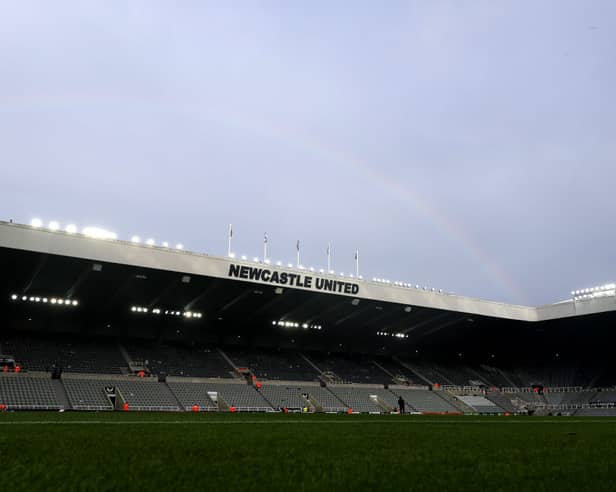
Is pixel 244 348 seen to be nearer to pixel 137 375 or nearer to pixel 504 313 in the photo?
pixel 137 375

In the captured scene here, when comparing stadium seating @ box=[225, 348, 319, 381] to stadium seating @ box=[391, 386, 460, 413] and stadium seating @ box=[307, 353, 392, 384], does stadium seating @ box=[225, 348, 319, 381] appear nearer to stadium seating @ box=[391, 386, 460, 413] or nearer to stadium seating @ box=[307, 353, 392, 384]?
stadium seating @ box=[307, 353, 392, 384]

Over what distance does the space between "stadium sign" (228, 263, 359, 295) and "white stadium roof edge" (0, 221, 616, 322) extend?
150mm

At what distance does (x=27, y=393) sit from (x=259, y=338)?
25604 mm

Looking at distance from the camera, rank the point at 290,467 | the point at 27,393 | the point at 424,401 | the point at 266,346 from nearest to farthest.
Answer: the point at 290,467 < the point at 27,393 < the point at 424,401 < the point at 266,346

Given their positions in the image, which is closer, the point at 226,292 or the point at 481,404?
the point at 226,292

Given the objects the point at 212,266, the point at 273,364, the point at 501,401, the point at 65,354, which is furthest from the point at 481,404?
the point at 65,354

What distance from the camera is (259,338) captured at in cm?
6003

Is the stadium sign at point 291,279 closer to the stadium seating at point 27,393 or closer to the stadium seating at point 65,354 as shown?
the stadium seating at point 65,354

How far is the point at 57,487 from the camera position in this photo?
4414 mm

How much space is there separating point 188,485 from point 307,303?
48.0 meters

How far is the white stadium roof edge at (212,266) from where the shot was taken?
35.8m

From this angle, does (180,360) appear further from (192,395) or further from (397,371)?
(397,371)

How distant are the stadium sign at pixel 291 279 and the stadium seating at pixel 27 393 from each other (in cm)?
1463

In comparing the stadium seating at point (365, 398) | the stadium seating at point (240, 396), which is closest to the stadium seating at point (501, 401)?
the stadium seating at point (365, 398)
